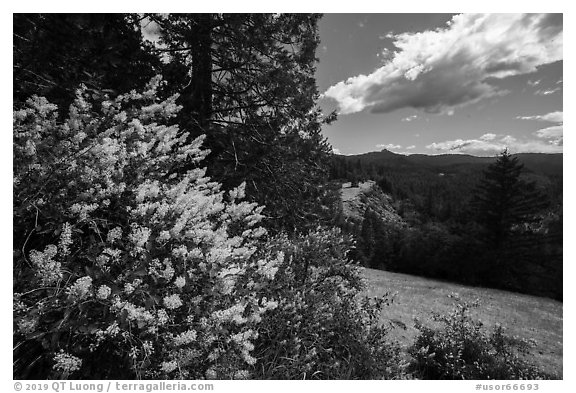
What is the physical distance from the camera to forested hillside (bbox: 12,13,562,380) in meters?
2.49

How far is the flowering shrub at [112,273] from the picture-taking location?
2.34 metres

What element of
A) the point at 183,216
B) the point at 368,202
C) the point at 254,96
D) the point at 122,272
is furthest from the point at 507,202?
the point at 368,202

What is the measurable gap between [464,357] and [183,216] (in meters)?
5.38

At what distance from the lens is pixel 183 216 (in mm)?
2803

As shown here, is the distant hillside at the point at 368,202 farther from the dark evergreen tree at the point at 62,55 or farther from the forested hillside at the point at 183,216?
the dark evergreen tree at the point at 62,55

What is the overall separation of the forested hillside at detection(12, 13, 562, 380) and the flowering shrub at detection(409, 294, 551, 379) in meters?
0.03

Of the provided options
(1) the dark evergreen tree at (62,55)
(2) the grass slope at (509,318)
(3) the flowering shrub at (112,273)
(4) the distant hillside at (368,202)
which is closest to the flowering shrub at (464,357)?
(2) the grass slope at (509,318)

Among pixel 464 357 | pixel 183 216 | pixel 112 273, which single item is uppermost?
pixel 183 216

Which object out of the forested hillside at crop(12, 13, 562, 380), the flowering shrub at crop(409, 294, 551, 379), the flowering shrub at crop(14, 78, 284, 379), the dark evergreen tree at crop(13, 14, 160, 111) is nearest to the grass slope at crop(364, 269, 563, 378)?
the flowering shrub at crop(409, 294, 551, 379)

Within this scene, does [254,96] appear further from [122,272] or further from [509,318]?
[509,318]

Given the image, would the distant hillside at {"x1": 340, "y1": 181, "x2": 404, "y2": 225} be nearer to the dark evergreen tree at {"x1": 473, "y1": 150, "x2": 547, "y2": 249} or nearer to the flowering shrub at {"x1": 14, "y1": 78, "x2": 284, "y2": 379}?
the dark evergreen tree at {"x1": 473, "y1": 150, "x2": 547, "y2": 249}

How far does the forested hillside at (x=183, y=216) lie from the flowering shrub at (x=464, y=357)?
3cm
